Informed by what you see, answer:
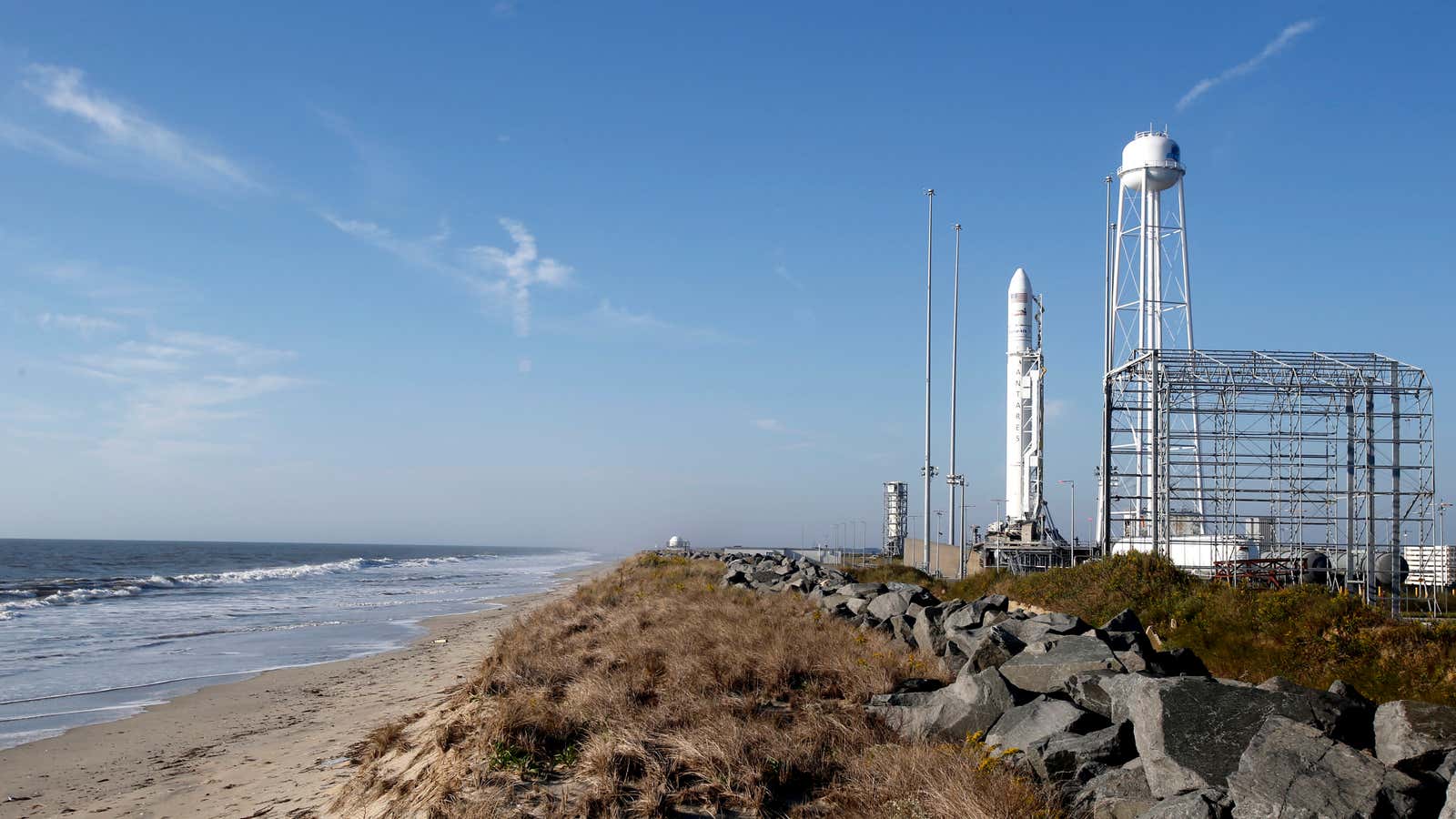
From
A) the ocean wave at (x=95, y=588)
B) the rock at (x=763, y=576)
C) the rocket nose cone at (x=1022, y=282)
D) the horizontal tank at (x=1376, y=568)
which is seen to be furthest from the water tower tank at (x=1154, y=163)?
the ocean wave at (x=95, y=588)

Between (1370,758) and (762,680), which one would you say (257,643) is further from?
(1370,758)

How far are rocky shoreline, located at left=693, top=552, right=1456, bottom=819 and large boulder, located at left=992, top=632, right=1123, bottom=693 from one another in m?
0.02

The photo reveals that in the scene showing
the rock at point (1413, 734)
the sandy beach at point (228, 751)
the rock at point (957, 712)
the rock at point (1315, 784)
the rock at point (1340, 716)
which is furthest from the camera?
the sandy beach at point (228, 751)

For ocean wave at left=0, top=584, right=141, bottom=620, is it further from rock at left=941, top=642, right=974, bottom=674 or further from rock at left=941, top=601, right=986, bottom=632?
rock at left=941, top=642, right=974, bottom=674

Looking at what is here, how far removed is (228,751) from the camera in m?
12.4

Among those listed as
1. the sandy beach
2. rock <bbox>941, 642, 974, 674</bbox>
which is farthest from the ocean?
rock <bbox>941, 642, 974, 674</bbox>

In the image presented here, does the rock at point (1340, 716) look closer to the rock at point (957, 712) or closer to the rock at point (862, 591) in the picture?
the rock at point (957, 712)

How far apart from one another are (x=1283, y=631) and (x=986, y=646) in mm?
4923

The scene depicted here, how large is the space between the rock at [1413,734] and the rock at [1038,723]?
193 centimetres

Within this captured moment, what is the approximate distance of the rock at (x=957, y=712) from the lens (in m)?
8.32

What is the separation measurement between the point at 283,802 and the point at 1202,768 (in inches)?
313

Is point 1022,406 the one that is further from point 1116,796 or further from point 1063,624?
point 1116,796

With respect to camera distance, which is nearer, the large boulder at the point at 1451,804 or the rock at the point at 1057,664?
the large boulder at the point at 1451,804

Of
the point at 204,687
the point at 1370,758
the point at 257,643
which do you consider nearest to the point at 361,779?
the point at 1370,758
